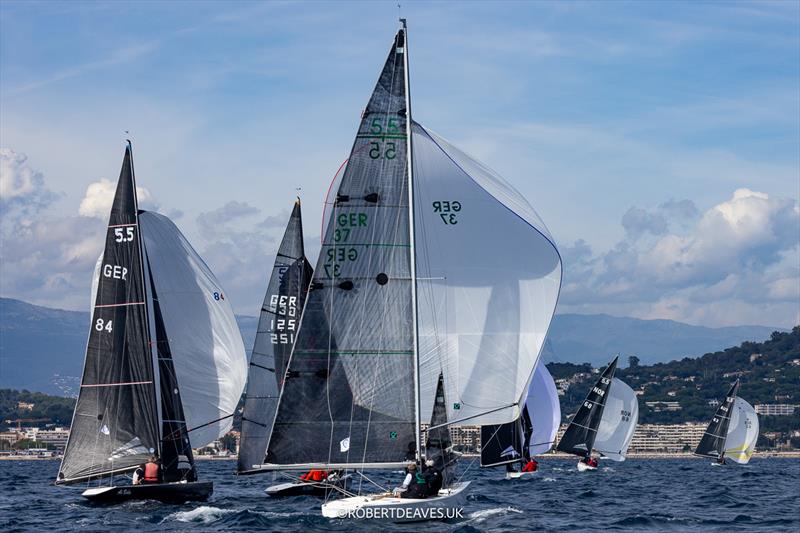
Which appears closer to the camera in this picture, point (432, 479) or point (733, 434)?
point (432, 479)

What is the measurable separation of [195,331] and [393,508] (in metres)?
14.2

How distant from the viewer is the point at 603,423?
9156 centimetres

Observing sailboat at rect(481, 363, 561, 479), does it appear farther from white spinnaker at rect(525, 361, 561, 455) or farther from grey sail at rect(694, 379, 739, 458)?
grey sail at rect(694, 379, 739, 458)

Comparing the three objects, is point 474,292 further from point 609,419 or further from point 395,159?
point 609,419

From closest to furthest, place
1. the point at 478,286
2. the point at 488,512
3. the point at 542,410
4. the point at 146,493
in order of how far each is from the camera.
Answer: the point at 478,286, the point at 488,512, the point at 146,493, the point at 542,410

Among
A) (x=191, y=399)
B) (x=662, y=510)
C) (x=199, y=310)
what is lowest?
(x=662, y=510)

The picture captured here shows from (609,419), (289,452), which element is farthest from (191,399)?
(609,419)

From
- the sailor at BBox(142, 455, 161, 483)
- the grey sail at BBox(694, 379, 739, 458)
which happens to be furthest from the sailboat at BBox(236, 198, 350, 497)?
the grey sail at BBox(694, 379, 739, 458)

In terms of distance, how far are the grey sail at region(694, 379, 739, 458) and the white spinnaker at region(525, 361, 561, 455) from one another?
50253mm

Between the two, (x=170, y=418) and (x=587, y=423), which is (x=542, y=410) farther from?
(x=170, y=418)

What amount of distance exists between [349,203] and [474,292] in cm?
412

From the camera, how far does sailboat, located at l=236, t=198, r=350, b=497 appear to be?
145 feet

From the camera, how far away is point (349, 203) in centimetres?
3159

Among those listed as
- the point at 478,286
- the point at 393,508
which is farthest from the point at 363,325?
the point at 393,508
